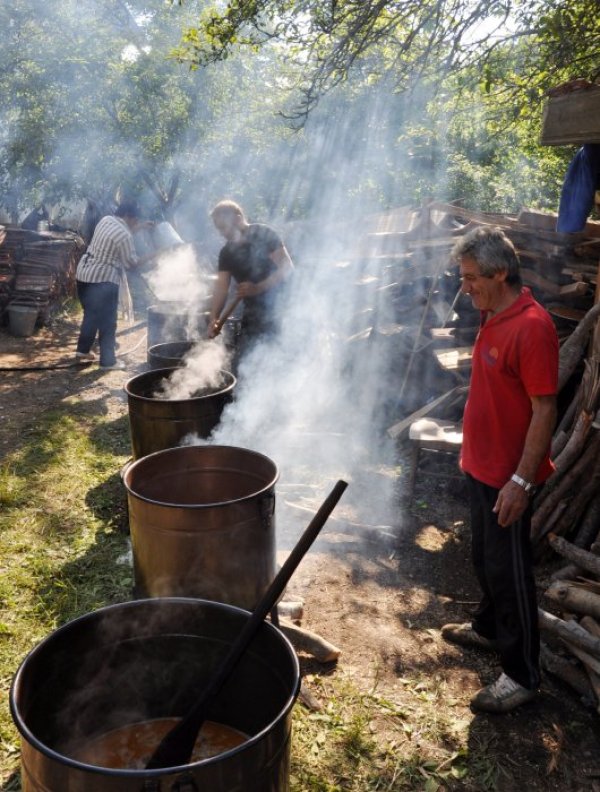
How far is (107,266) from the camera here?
31.2ft

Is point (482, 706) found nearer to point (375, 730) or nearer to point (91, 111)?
point (375, 730)

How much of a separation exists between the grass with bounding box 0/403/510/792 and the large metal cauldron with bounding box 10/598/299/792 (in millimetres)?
739

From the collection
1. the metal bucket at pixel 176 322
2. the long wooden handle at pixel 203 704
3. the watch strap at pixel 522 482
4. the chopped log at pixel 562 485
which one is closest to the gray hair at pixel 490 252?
the watch strap at pixel 522 482

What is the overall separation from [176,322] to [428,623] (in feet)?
17.4

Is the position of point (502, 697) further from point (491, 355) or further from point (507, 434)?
point (491, 355)

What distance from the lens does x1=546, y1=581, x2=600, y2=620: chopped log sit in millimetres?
3770

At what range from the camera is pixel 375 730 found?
3328mm

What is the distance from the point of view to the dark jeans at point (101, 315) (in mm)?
9727

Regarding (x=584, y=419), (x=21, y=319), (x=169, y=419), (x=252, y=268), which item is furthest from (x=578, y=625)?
(x=21, y=319)

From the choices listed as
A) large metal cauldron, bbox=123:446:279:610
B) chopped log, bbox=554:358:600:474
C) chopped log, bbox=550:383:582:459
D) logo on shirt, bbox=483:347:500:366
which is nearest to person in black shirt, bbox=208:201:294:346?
chopped log, bbox=550:383:582:459

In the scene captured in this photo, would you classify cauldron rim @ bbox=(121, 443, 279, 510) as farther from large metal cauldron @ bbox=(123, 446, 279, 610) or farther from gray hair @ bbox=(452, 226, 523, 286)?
gray hair @ bbox=(452, 226, 523, 286)

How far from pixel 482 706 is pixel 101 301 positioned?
325 inches

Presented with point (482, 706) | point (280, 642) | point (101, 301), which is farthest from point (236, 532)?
point (101, 301)

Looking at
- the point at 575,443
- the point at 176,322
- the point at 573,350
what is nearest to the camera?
the point at 575,443
